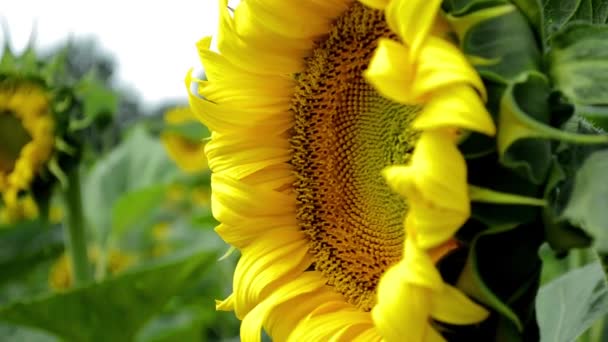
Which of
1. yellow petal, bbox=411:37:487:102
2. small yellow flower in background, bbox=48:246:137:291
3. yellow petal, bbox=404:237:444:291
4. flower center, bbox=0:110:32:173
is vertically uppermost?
yellow petal, bbox=411:37:487:102

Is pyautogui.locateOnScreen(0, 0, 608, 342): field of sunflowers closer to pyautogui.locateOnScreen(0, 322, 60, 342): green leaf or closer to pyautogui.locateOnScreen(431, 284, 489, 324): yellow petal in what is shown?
pyautogui.locateOnScreen(431, 284, 489, 324): yellow petal

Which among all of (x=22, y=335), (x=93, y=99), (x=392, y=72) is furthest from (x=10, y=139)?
(x=392, y=72)

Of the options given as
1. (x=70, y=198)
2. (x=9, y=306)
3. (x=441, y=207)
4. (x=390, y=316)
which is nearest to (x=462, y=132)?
(x=441, y=207)

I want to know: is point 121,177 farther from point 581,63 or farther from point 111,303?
point 581,63

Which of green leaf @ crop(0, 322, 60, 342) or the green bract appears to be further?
green leaf @ crop(0, 322, 60, 342)

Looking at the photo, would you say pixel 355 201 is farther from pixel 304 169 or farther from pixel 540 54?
pixel 540 54

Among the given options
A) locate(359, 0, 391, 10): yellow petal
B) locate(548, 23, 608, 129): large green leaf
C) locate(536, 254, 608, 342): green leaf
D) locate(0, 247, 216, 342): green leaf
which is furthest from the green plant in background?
locate(548, 23, 608, 129): large green leaf
